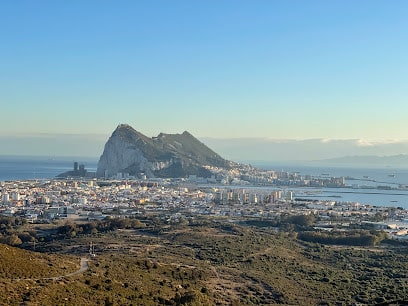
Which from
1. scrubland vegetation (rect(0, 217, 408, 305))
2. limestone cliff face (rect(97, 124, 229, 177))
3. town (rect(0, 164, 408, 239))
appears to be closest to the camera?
scrubland vegetation (rect(0, 217, 408, 305))

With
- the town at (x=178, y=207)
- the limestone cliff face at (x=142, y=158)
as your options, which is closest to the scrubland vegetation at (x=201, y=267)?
the town at (x=178, y=207)

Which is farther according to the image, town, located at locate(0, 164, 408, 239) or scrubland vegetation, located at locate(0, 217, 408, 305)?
town, located at locate(0, 164, 408, 239)

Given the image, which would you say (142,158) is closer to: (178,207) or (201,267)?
(178,207)

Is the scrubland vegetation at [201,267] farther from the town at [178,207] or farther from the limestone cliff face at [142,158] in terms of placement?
the limestone cliff face at [142,158]

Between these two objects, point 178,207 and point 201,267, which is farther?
point 178,207

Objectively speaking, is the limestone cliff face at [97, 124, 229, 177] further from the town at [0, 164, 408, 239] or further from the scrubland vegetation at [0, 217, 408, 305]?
the scrubland vegetation at [0, 217, 408, 305]

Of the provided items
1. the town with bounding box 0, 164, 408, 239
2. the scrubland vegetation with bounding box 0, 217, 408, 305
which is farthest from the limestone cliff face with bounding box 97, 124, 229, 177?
the scrubland vegetation with bounding box 0, 217, 408, 305

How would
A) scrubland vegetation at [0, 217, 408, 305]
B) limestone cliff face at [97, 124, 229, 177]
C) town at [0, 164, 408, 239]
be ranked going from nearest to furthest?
scrubland vegetation at [0, 217, 408, 305] → town at [0, 164, 408, 239] → limestone cliff face at [97, 124, 229, 177]

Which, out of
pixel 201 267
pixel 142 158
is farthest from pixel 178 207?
pixel 142 158

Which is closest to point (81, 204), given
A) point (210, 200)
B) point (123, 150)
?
point (210, 200)

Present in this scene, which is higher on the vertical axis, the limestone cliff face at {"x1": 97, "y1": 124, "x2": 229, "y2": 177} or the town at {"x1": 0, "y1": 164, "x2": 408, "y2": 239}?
the limestone cliff face at {"x1": 97, "y1": 124, "x2": 229, "y2": 177}
